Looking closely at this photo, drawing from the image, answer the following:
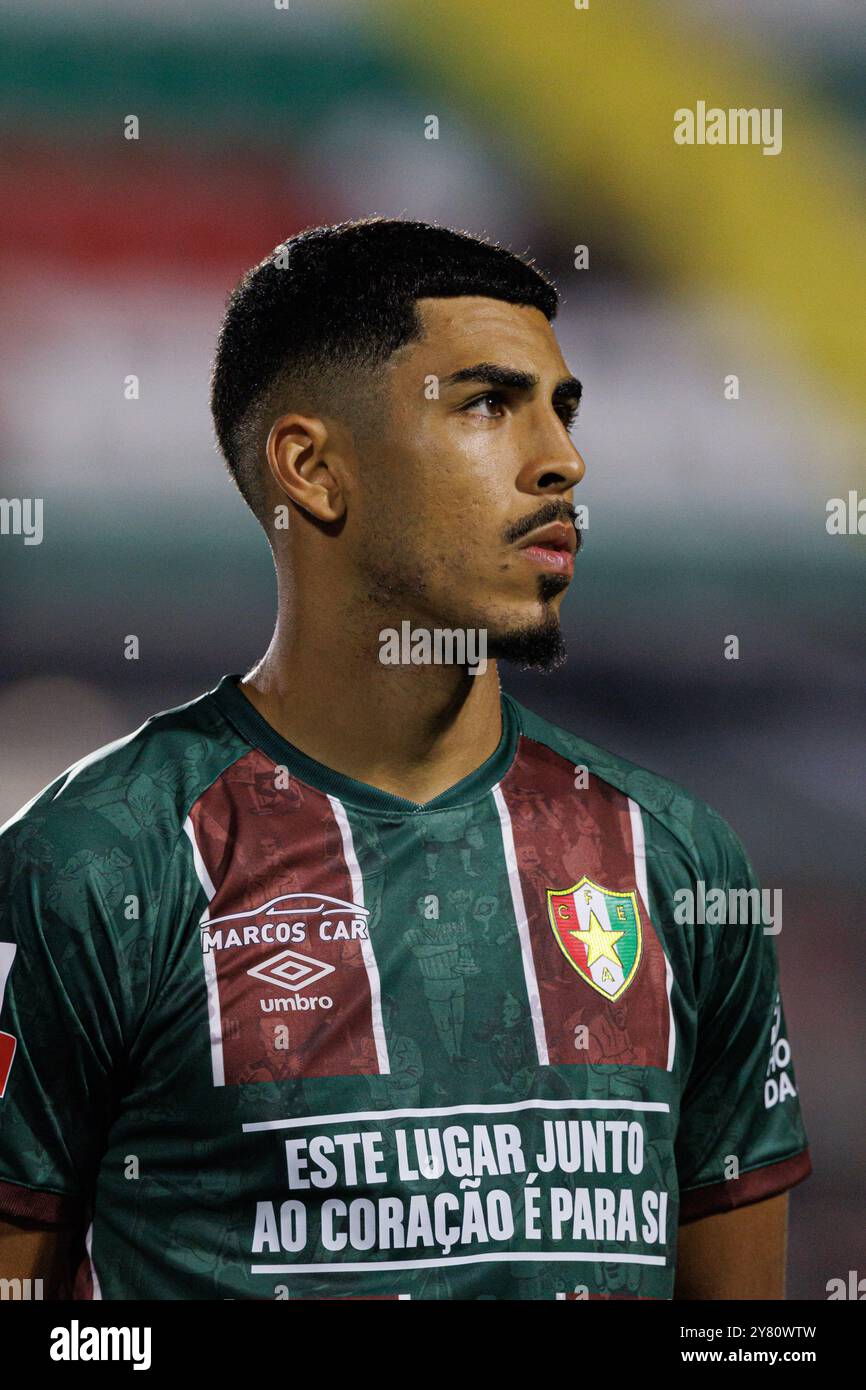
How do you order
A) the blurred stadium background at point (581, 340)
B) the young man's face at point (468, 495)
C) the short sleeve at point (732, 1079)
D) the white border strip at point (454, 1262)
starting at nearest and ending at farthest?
the white border strip at point (454, 1262)
the young man's face at point (468, 495)
the short sleeve at point (732, 1079)
the blurred stadium background at point (581, 340)

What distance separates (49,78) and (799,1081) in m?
2.37

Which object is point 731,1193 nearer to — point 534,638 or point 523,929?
point 523,929

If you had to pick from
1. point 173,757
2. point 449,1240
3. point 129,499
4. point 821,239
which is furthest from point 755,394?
point 449,1240

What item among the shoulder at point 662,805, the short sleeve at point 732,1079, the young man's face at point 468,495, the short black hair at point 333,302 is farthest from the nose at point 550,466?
the short sleeve at point 732,1079

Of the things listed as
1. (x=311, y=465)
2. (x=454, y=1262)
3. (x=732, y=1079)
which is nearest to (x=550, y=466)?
(x=311, y=465)

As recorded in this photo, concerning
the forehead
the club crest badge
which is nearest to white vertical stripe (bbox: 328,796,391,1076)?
the club crest badge

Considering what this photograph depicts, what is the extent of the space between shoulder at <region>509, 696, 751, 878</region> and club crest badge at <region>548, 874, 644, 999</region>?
0.45 feet

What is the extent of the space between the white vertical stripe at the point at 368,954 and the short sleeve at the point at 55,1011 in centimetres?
32

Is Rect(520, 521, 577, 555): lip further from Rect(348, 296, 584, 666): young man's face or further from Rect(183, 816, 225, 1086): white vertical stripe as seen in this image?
Rect(183, 816, 225, 1086): white vertical stripe

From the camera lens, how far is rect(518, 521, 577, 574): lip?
223cm

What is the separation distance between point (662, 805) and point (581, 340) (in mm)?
1035

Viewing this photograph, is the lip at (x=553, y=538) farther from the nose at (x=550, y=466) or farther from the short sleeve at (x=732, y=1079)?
the short sleeve at (x=732, y=1079)

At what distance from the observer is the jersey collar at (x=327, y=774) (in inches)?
89.5

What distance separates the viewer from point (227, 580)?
297 cm
